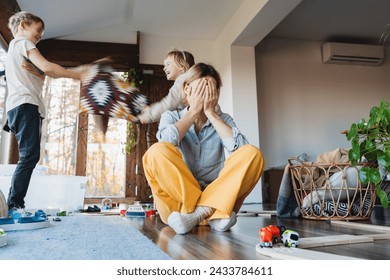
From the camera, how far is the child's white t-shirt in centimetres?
130

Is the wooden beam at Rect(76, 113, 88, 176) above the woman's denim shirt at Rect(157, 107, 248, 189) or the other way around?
above

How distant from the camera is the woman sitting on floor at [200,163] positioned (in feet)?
2.68

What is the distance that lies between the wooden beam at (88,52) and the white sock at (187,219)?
1.74m

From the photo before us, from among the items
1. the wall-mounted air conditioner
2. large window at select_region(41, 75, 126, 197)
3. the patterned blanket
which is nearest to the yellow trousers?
the patterned blanket

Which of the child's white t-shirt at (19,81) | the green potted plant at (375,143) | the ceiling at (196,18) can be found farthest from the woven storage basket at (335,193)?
the ceiling at (196,18)

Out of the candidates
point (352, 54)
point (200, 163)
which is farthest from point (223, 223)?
point (352, 54)

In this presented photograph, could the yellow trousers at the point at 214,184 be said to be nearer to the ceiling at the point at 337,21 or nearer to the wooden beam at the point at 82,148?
the wooden beam at the point at 82,148

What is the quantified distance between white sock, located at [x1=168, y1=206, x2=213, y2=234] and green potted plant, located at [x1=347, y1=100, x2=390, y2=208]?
40 centimetres

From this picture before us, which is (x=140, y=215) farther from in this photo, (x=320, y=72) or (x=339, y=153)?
(x=320, y=72)

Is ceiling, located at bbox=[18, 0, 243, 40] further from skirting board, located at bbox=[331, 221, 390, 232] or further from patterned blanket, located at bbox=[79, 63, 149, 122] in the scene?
skirting board, located at bbox=[331, 221, 390, 232]

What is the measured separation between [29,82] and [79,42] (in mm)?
1414

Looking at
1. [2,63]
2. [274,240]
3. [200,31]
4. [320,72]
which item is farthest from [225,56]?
[274,240]

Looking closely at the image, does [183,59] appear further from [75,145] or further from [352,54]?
[352,54]
